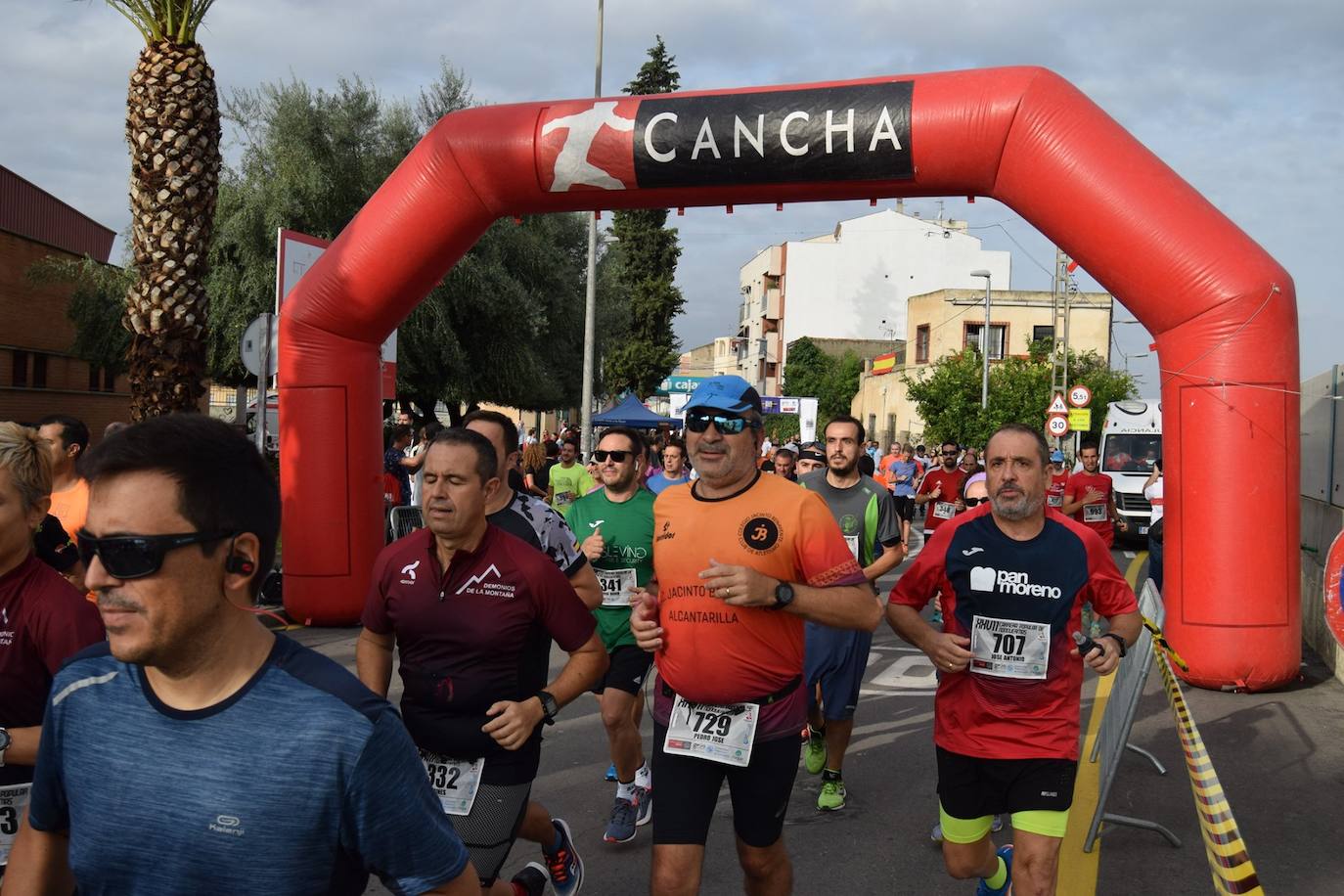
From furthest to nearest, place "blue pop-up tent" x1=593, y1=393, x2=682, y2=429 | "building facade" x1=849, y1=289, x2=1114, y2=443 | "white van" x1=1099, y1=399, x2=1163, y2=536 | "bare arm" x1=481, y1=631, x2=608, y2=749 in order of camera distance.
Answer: "building facade" x1=849, y1=289, x2=1114, y2=443 < "blue pop-up tent" x1=593, y1=393, x2=682, y2=429 < "white van" x1=1099, y1=399, x2=1163, y2=536 < "bare arm" x1=481, y1=631, x2=608, y2=749

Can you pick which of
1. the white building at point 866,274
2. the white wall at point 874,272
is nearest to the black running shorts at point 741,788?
the white building at point 866,274

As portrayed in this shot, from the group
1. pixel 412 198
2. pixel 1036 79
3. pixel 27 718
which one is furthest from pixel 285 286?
pixel 27 718

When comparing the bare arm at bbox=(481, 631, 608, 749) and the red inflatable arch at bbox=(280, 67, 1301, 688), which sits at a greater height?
the red inflatable arch at bbox=(280, 67, 1301, 688)

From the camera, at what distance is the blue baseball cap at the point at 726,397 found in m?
3.84

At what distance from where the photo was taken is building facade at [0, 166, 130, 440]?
96.2ft

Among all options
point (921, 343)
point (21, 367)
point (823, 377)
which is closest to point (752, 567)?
point (21, 367)

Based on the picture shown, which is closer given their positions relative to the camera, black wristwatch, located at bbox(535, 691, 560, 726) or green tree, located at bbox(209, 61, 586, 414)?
black wristwatch, located at bbox(535, 691, 560, 726)

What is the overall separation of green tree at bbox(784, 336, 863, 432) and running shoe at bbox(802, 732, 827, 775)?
5579cm

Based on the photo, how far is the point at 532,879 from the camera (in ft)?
12.8

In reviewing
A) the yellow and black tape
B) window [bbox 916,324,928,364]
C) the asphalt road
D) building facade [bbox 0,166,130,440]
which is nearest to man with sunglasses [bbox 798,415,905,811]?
the asphalt road

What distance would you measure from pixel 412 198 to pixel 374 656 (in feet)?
22.3

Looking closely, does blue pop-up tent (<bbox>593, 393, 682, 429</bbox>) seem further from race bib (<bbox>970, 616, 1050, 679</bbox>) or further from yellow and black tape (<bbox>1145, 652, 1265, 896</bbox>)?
yellow and black tape (<bbox>1145, 652, 1265, 896</bbox>)

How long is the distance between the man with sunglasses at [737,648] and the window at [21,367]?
3086cm

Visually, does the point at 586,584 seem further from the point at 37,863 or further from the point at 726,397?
the point at 37,863
